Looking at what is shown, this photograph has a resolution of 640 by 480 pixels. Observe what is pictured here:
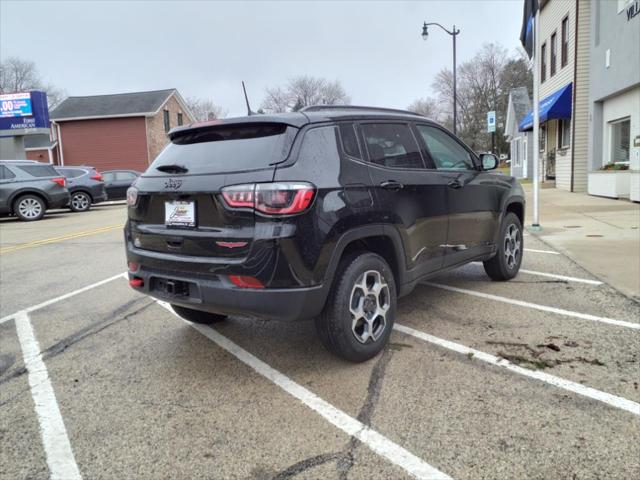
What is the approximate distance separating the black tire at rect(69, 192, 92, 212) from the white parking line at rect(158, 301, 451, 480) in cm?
1634

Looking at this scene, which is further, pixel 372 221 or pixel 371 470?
pixel 372 221

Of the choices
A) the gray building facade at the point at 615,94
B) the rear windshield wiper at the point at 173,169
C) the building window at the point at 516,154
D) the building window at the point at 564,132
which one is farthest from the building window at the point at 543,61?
the rear windshield wiper at the point at 173,169

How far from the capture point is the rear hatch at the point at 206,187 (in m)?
3.24

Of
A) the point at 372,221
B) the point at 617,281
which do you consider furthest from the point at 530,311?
the point at 372,221

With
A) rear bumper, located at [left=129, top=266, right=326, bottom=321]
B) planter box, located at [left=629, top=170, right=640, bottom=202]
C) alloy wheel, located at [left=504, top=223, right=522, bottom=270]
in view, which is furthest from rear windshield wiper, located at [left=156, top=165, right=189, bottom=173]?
planter box, located at [left=629, top=170, right=640, bottom=202]

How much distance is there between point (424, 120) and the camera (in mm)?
4754

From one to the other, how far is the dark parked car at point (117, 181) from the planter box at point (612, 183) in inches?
676

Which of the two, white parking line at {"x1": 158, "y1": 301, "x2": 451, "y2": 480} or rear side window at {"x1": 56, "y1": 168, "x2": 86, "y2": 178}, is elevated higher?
rear side window at {"x1": 56, "y1": 168, "x2": 86, "y2": 178}

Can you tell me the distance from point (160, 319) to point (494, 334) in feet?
9.86

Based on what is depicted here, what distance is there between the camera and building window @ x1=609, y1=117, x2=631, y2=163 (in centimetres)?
1511

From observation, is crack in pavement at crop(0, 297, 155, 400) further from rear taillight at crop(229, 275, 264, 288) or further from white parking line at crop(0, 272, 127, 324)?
rear taillight at crop(229, 275, 264, 288)

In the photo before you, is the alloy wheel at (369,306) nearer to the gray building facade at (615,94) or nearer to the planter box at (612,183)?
the gray building facade at (615,94)

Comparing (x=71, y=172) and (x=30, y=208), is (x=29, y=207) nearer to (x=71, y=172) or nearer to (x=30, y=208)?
(x=30, y=208)

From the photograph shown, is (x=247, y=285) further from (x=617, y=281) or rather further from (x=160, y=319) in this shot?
(x=617, y=281)
